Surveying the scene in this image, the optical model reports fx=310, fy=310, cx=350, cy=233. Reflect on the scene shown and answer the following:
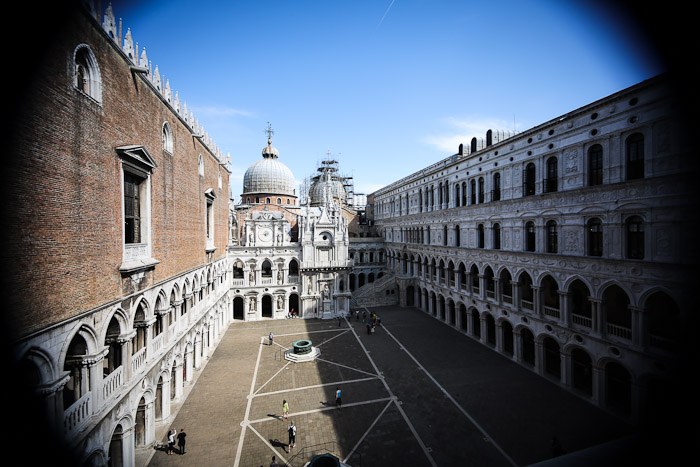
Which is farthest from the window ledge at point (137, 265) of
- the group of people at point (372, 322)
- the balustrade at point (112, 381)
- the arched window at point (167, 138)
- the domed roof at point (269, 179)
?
the domed roof at point (269, 179)

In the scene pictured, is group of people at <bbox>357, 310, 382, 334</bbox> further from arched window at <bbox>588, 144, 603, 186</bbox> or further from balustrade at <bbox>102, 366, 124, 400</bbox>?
balustrade at <bbox>102, 366, 124, 400</bbox>

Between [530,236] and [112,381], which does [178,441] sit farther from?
[530,236]

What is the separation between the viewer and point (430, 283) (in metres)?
35.2

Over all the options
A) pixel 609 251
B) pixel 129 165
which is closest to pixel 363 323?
pixel 609 251

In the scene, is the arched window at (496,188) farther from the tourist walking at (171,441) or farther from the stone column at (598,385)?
the tourist walking at (171,441)

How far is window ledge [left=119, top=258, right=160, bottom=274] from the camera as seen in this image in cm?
1154

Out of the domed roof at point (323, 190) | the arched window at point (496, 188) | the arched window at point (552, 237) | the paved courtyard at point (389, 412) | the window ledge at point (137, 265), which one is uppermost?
the domed roof at point (323, 190)

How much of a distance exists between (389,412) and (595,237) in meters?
15.1

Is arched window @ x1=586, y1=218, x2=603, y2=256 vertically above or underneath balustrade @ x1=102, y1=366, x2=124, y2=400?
above

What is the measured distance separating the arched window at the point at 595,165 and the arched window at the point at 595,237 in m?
2.19

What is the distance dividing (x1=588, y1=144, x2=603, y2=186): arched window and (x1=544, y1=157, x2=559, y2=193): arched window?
2.20m

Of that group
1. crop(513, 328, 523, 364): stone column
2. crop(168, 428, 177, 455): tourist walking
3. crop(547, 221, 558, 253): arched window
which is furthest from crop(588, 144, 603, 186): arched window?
crop(168, 428, 177, 455): tourist walking

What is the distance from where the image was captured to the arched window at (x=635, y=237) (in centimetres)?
1505

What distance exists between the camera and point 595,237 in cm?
1730
